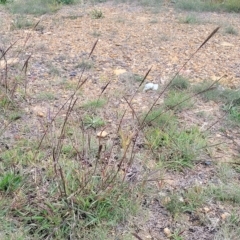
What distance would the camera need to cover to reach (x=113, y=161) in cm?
219

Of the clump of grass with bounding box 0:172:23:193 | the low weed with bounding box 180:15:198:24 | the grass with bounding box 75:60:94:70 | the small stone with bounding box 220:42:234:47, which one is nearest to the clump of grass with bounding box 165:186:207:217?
the clump of grass with bounding box 0:172:23:193

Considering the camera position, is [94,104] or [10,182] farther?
[94,104]

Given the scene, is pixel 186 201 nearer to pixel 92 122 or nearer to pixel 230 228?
pixel 230 228

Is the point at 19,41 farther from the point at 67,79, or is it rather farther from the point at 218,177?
the point at 218,177

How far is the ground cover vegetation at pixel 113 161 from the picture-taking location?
1.85 meters

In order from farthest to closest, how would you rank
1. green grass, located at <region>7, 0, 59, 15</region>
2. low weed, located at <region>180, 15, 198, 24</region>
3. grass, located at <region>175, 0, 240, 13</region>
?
grass, located at <region>175, 0, 240, 13</region>, green grass, located at <region>7, 0, 59, 15</region>, low weed, located at <region>180, 15, 198, 24</region>

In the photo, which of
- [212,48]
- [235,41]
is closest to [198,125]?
[212,48]

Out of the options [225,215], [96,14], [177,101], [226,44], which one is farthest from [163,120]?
[96,14]

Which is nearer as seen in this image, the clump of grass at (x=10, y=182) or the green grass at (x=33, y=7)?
the clump of grass at (x=10, y=182)

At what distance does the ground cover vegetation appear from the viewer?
6.06ft

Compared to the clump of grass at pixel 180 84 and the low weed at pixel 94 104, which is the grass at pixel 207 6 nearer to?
the clump of grass at pixel 180 84

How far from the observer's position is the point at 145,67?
3.25 meters

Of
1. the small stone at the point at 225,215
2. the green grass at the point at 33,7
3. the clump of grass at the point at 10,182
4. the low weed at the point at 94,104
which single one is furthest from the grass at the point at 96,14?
the small stone at the point at 225,215

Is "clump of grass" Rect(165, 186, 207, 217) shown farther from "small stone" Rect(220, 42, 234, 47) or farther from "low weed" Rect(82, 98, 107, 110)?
"small stone" Rect(220, 42, 234, 47)
